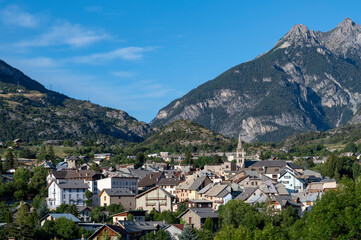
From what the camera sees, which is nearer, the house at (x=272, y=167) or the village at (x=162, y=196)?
the village at (x=162, y=196)

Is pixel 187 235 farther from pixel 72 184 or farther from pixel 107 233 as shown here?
pixel 72 184

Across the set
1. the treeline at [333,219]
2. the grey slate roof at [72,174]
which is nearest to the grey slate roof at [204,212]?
the treeline at [333,219]

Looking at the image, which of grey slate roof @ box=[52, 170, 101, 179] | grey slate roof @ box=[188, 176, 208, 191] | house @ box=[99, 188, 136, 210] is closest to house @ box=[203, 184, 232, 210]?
grey slate roof @ box=[188, 176, 208, 191]

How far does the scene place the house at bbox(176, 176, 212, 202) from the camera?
11750 centimetres

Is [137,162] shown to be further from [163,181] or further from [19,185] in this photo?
[19,185]

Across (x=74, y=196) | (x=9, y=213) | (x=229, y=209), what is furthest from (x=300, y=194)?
(x=9, y=213)

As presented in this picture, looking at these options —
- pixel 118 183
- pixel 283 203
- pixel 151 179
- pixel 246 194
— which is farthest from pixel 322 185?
pixel 118 183

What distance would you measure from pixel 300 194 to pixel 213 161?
198ft

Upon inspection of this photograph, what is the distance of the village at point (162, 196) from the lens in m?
89.6

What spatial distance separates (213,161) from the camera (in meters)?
171

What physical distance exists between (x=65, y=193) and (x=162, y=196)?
1825 cm

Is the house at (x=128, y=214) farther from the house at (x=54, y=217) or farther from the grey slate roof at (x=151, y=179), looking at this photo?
the grey slate roof at (x=151, y=179)

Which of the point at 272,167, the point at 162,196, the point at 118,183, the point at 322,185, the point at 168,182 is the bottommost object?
the point at 162,196

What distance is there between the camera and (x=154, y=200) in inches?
4309
